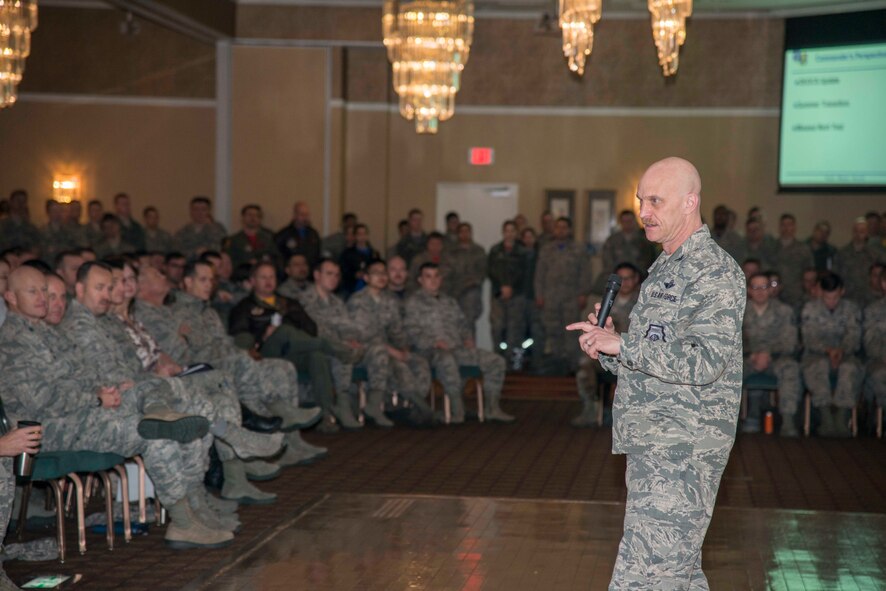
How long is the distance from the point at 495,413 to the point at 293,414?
2.73 meters

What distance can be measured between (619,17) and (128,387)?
31.7ft

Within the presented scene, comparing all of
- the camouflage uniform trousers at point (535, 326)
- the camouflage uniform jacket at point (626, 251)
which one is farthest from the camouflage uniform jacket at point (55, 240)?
the camouflage uniform jacket at point (626, 251)

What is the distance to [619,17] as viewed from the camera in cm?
1366

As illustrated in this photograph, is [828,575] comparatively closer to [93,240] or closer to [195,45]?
[93,240]

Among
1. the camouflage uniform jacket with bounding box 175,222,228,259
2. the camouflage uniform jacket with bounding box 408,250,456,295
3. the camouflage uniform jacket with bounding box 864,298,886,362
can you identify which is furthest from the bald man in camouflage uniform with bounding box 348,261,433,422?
the camouflage uniform jacket with bounding box 864,298,886,362

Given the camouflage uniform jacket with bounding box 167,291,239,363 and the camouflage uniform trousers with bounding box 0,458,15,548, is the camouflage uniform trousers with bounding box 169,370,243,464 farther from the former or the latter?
the camouflage uniform trousers with bounding box 0,458,15,548

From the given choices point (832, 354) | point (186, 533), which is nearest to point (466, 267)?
point (832, 354)

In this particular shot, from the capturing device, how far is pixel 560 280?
12.2m

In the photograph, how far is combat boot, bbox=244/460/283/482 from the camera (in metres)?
6.68

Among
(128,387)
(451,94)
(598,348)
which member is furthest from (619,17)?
(598,348)

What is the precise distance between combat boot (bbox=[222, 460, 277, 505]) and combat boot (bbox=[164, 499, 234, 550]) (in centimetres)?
81

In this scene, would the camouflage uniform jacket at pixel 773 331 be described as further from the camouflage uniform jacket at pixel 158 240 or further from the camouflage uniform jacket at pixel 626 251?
the camouflage uniform jacket at pixel 158 240

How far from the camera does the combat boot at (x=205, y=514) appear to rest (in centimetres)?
552

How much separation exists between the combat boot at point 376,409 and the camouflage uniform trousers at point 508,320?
337cm
